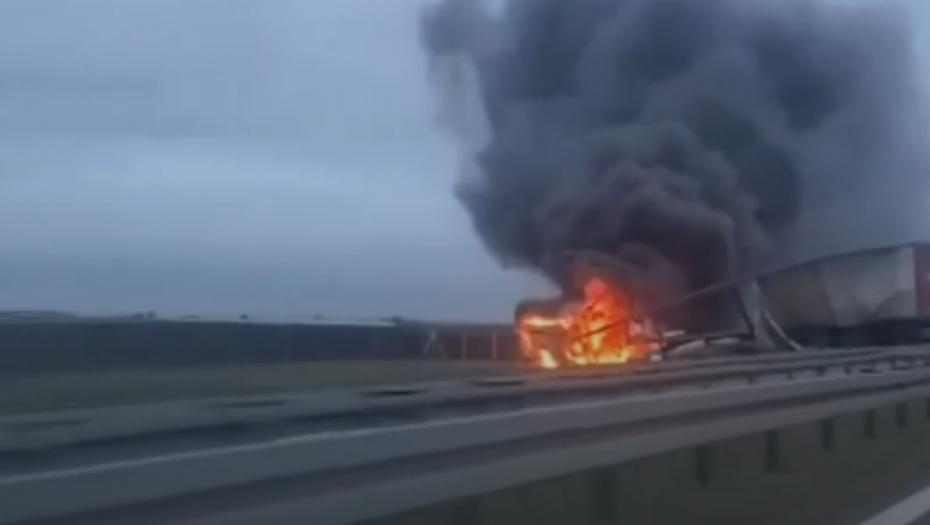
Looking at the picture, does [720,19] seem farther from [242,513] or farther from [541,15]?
[242,513]

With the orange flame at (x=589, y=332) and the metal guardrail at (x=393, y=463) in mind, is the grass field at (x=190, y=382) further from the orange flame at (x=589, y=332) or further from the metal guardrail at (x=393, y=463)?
the orange flame at (x=589, y=332)

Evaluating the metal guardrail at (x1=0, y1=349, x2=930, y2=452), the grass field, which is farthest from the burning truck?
the metal guardrail at (x1=0, y1=349, x2=930, y2=452)

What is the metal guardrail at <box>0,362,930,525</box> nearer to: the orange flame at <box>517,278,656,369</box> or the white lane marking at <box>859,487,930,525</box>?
the white lane marking at <box>859,487,930,525</box>

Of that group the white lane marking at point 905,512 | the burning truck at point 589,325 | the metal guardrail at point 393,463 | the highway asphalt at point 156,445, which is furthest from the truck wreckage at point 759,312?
the metal guardrail at point 393,463

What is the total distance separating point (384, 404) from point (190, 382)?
7.10 m

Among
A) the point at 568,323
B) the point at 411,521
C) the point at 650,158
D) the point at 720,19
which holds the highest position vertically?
the point at 720,19

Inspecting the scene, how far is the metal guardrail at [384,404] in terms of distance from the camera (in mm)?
15719

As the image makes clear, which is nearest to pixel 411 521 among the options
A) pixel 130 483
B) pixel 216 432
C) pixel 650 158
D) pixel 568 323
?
pixel 130 483

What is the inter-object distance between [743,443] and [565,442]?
452 cm

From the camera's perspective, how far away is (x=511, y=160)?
60469 mm

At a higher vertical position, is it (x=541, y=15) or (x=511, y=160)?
(x=541, y=15)

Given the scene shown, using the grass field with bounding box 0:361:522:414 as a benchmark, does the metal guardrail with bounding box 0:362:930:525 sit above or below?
below

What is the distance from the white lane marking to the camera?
1303 cm

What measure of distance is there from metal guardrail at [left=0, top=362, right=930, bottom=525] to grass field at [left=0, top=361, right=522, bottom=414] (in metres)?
10.2
